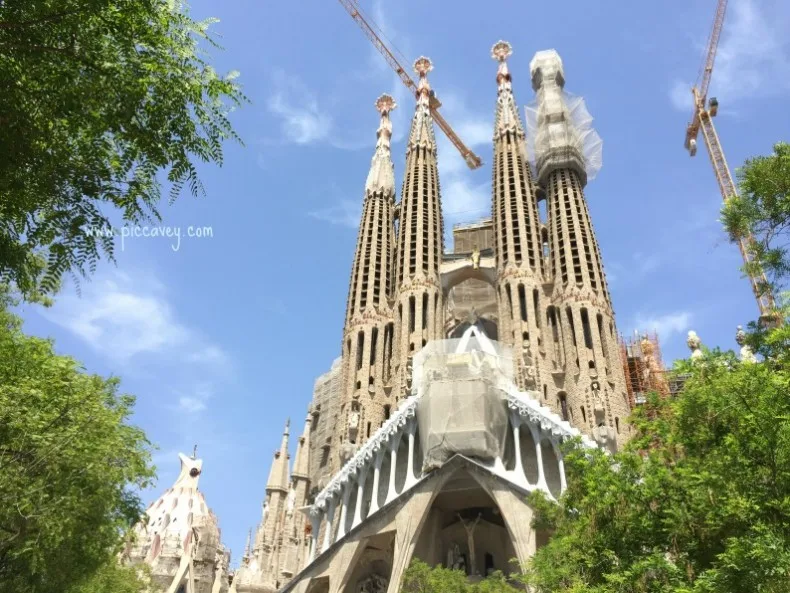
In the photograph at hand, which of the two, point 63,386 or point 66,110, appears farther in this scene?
point 63,386

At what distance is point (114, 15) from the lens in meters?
6.16

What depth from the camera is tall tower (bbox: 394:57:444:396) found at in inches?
1412

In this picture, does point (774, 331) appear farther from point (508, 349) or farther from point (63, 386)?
point (508, 349)

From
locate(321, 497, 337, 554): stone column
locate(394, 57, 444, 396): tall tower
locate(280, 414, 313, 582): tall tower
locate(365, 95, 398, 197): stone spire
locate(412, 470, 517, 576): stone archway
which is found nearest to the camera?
locate(412, 470, 517, 576): stone archway

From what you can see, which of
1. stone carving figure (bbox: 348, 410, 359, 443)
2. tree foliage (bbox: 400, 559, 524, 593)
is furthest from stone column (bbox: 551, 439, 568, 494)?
stone carving figure (bbox: 348, 410, 359, 443)

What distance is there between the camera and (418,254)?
3912cm

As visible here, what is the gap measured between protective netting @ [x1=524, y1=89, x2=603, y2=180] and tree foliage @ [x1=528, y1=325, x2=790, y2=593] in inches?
1179

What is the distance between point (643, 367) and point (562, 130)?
14971 mm

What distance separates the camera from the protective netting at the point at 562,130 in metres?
40.0

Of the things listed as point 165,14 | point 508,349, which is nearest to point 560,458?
point 508,349

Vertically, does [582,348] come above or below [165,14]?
above

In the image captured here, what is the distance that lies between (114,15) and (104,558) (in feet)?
34.3

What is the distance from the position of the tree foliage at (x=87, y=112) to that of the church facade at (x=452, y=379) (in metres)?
19.2

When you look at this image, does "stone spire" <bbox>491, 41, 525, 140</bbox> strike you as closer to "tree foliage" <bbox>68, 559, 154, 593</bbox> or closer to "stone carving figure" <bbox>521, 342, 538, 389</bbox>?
"stone carving figure" <bbox>521, 342, 538, 389</bbox>
